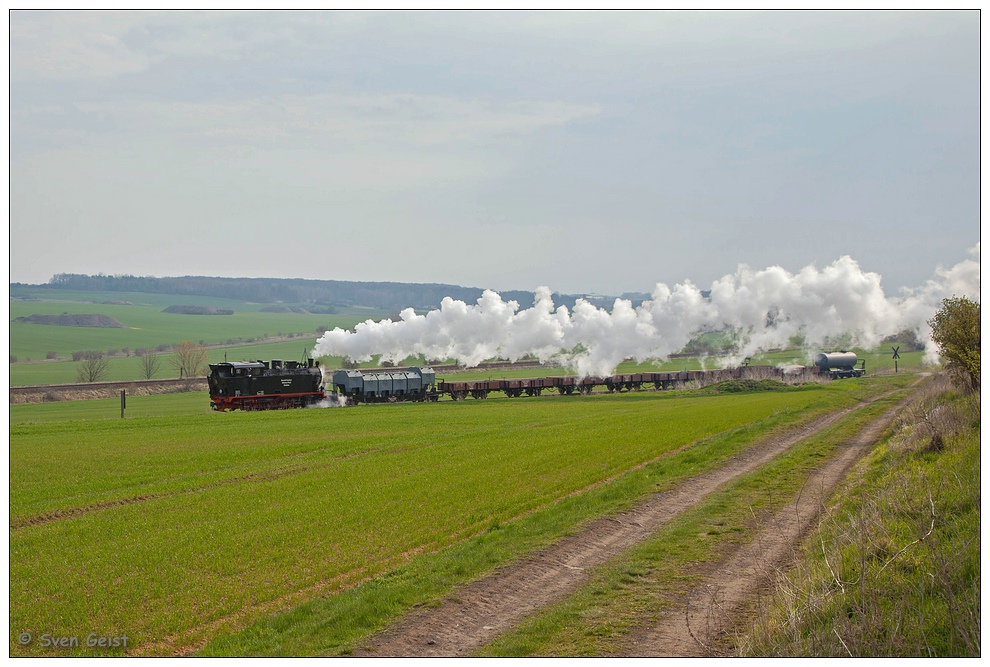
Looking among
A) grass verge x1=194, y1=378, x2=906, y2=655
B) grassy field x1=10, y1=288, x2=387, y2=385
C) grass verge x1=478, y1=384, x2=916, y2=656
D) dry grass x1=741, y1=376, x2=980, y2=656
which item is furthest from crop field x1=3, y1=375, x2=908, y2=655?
grassy field x1=10, y1=288, x2=387, y2=385

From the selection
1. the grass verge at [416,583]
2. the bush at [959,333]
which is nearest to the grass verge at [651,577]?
the grass verge at [416,583]

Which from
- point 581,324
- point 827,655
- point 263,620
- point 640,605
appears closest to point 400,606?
point 263,620

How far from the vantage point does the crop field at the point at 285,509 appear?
12484mm

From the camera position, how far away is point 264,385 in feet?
192

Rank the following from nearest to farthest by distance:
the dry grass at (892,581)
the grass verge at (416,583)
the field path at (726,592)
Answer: the dry grass at (892,581), the field path at (726,592), the grass verge at (416,583)

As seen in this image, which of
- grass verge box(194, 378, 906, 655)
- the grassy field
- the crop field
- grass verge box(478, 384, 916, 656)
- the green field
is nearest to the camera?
grass verge box(478, 384, 916, 656)

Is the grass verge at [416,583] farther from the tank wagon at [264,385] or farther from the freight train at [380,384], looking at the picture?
the freight train at [380,384]

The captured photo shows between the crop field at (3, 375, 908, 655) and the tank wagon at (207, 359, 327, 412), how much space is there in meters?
14.2

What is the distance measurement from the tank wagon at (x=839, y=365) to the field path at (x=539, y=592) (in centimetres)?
6878

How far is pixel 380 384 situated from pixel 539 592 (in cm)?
5442

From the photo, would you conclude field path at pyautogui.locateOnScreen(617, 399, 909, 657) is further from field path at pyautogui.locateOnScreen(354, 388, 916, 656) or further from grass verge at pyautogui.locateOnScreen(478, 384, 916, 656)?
grass verge at pyautogui.locateOnScreen(478, 384, 916, 656)

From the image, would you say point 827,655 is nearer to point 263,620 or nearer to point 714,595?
point 714,595

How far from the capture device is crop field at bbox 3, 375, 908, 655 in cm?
1248

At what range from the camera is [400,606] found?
40.2ft
